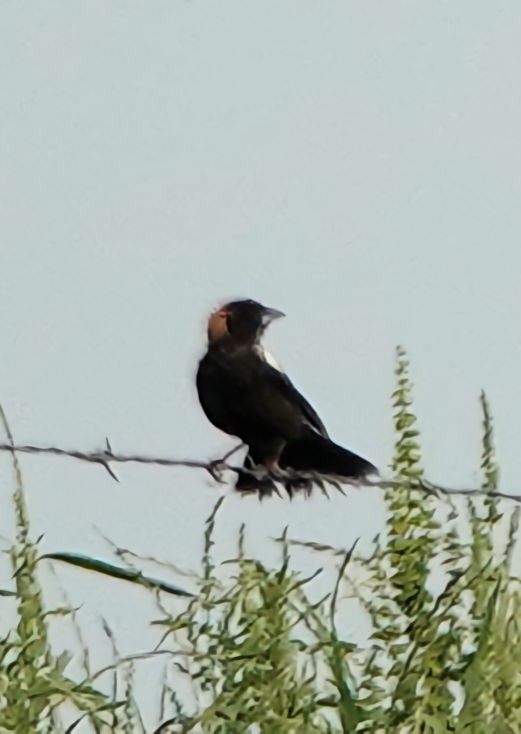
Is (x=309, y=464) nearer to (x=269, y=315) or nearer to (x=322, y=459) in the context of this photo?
(x=322, y=459)

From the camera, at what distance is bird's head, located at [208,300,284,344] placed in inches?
190

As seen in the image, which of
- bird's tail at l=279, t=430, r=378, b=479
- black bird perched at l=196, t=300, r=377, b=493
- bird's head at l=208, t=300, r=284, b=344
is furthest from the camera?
bird's head at l=208, t=300, r=284, b=344

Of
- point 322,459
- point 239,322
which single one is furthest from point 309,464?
point 239,322

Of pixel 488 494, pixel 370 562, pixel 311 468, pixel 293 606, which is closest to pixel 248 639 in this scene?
pixel 293 606

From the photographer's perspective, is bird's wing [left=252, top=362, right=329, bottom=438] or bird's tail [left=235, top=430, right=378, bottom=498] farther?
bird's wing [left=252, top=362, right=329, bottom=438]

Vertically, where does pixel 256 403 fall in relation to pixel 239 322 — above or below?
below

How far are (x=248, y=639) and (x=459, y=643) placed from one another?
0.34m

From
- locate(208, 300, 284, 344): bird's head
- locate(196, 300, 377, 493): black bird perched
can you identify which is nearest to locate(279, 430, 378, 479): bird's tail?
locate(196, 300, 377, 493): black bird perched

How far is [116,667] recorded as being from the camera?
122 inches

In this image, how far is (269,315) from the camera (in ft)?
16.1

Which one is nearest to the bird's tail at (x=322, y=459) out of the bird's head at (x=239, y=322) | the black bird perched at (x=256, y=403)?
the black bird perched at (x=256, y=403)

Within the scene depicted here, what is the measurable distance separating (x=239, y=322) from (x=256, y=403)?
32 cm

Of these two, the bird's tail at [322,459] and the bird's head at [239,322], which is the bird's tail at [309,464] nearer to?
the bird's tail at [322,459]

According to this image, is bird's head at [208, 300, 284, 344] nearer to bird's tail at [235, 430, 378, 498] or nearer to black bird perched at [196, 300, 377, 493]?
black bird perched at [196, 300, 377, 493]
